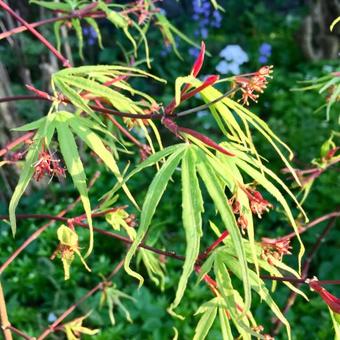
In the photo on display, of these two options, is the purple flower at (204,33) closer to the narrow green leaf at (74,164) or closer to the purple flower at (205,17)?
the purple flower at (205,17)

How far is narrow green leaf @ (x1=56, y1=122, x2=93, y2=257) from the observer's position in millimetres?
667

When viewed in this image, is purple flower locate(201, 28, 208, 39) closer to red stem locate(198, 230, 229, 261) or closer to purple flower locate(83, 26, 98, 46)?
purple flower locate(83, 26, 98, 46)

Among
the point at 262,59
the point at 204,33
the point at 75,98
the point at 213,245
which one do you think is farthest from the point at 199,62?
the point at 204,33

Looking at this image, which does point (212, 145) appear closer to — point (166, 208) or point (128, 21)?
point (128, 21)

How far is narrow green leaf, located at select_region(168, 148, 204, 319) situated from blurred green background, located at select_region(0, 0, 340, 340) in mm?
650

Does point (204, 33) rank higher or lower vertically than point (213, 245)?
lower

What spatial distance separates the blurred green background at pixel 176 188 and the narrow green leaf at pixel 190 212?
650 mm

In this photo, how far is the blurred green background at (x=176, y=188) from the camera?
2223 mm

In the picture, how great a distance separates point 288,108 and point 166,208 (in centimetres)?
105

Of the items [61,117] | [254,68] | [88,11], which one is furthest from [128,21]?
[254,68]

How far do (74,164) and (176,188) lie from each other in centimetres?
217

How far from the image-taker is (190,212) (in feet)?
2.04

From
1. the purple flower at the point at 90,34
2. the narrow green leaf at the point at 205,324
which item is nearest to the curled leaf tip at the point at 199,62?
the narrow green leaf at the point at 205,324

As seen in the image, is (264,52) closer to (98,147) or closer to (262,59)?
(262,59)
